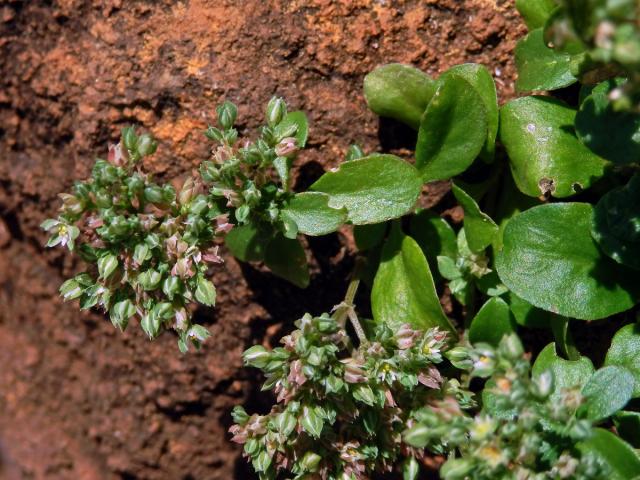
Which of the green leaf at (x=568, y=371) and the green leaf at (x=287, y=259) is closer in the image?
the green leaf at (x=568, y=371)

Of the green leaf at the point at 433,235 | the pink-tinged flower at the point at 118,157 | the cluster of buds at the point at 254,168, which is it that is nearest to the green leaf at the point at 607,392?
the green leaf at the point at 433,235

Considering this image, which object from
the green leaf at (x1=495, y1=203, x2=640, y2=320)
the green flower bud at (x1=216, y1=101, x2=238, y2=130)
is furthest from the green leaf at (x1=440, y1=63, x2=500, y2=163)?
the green flower bud at (x1=216, y1=101, x2=238, y2=130)

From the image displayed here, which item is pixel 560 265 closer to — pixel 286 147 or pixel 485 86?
pixel 485 86

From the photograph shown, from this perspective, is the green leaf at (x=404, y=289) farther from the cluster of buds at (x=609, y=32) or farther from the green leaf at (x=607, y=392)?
the cluster of buds at (x=609, y=32)

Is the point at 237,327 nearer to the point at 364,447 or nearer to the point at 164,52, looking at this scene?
the point at 364,447

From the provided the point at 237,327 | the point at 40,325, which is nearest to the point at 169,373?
the point at 237,327

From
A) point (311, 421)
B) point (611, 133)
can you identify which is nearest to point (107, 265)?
point (311, 421)

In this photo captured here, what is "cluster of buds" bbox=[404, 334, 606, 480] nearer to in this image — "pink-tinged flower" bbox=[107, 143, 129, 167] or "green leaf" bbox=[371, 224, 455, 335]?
"green leaf" bbox=[371, 224, 455, 335]
